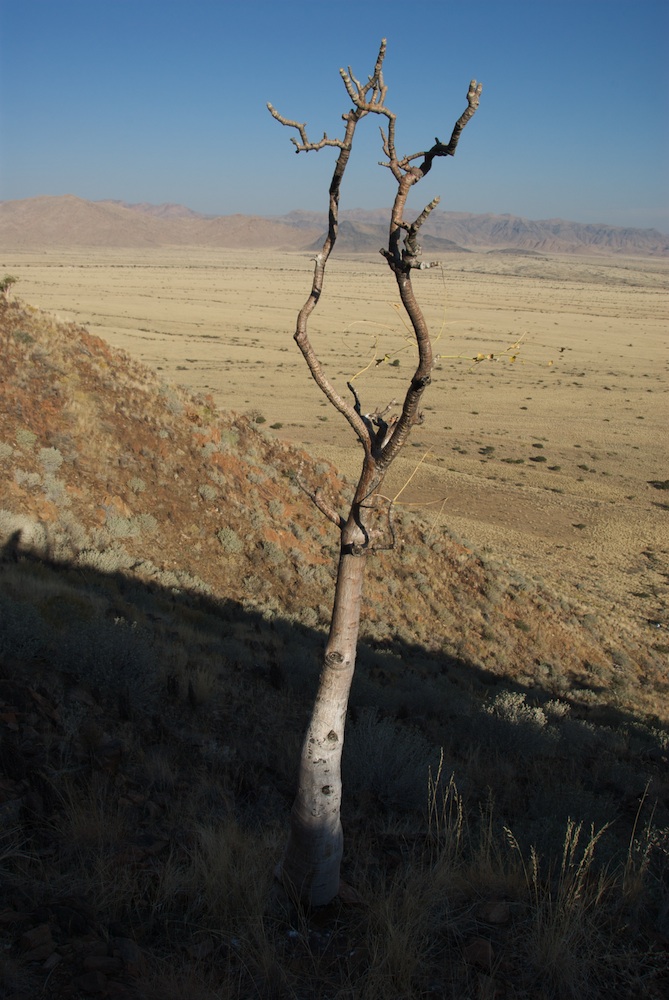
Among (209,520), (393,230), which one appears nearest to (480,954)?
(393,230)

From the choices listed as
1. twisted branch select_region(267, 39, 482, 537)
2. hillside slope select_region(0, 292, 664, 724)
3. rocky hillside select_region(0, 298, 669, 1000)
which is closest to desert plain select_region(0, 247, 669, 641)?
twisted branch select_region(267, 39, 482, 537)

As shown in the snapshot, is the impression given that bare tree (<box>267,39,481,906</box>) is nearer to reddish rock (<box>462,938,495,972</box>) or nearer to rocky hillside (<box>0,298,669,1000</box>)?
rocky hillside (<box>0,298,669,1000</box>)

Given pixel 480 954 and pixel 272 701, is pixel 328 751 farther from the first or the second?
pixel 272 701

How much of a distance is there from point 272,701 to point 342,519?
457cm

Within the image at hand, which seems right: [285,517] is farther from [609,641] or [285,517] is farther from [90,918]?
[90,918]

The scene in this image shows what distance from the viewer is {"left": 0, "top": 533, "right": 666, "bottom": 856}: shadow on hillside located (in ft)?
19.2

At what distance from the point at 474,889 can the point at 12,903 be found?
255 centimetres

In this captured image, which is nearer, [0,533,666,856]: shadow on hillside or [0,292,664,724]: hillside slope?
[0,533,666,856]: shadow on hillside

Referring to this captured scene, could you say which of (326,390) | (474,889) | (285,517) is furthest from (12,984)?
(285,517)

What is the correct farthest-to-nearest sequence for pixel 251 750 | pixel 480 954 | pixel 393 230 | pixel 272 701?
1. pixel 272 701
2. pixel 251 750
3. pixel 480 954
4. pixel 393 230

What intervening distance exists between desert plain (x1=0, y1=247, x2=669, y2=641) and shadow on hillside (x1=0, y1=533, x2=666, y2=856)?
240 centimetres

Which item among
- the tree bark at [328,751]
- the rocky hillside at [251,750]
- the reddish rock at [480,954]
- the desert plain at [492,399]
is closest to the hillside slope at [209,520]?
the rocky hillside at [251,750]

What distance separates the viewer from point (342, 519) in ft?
10.8

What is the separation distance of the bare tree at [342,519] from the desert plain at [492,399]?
0.21 meters
